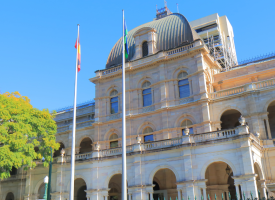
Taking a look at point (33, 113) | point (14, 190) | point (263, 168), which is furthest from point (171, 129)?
point (14, 190)

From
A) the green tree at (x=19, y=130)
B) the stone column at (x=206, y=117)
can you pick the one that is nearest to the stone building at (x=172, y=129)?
the stone column at (x=206, y=117)

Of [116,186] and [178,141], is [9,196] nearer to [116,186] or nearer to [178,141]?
[116,186]

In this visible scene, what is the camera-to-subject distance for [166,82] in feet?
112

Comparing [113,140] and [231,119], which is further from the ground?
[231,119]

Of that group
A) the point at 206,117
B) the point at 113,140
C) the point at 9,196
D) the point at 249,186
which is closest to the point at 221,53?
the point at 206,117

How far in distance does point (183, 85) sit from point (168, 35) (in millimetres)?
7479

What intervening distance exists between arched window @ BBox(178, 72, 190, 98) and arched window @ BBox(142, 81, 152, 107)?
3.63 metres

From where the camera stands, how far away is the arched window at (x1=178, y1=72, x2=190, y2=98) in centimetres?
3344

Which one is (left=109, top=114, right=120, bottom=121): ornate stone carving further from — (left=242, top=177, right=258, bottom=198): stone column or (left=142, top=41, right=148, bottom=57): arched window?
(left=242, top=177, right=258, bottom=198): stone column

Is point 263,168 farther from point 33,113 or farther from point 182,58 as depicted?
point 33,113

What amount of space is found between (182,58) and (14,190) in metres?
26.1

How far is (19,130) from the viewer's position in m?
28.7

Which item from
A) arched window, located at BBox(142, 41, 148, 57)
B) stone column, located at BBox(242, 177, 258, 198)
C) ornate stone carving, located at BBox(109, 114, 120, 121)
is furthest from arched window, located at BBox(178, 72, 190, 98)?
stone column, located at BBox(242, 177, 258, 198)

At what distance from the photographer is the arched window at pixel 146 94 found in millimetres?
35328
